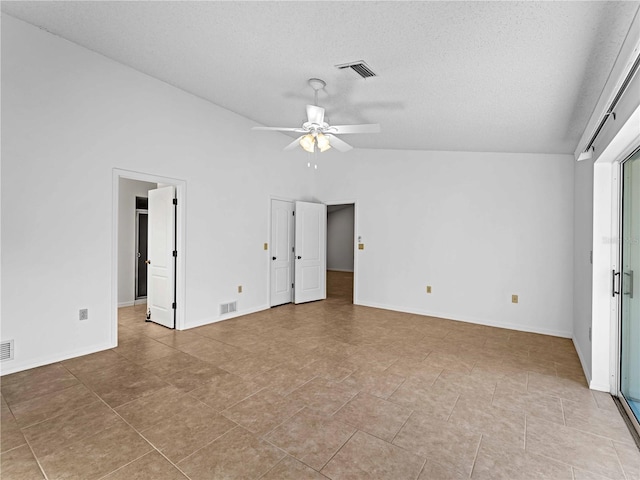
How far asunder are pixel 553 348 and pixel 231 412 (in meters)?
3.90

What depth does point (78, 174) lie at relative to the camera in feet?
11.1

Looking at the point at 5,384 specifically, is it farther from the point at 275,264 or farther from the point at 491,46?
the point at 491,46

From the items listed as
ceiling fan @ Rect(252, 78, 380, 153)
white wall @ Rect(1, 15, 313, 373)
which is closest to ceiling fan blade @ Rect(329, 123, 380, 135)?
ceiling fan @ Rect(252, 78, 380, 153)

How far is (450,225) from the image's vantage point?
528cm

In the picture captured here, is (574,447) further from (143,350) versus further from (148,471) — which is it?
(143,350)

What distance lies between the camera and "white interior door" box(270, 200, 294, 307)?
5879mm

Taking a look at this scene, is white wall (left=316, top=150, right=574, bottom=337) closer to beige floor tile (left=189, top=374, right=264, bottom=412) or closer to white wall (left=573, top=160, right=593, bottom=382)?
white wall (left=573, top=160, right=593, bottom=382)

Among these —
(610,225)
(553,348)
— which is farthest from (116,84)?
(553,348)

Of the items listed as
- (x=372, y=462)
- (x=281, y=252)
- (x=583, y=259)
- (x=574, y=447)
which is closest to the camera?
(x=372, y=462)

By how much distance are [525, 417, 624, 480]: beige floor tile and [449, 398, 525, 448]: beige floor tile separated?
0.22ft

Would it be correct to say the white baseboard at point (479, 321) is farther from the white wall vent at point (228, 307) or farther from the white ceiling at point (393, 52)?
the white ceiling at point (393, 52)

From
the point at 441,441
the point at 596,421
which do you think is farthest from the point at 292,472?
the point at 596,421

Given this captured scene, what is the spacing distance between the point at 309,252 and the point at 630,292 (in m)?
4.70

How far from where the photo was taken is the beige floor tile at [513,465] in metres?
1.80
